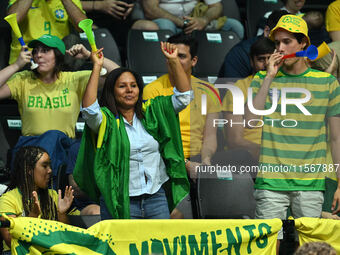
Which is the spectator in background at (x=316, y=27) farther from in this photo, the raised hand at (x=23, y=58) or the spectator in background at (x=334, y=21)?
the raised hand at (x=23, y=58)

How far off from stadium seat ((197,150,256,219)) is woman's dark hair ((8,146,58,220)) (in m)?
1.23

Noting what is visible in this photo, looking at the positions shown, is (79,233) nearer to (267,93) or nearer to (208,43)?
(267,93)

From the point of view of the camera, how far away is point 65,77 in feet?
18.8

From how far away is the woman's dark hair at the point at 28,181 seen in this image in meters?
4.62

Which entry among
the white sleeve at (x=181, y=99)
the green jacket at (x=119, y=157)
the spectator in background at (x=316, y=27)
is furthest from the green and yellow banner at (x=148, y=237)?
the spectator in background at (x=316, y=27)

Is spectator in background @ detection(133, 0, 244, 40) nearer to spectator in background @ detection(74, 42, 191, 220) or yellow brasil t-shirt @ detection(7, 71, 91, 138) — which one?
yellow brasil t-shirt @ detection(7, 71, 91, 138)

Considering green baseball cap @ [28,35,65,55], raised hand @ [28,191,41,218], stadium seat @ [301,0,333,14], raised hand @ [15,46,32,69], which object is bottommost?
raised hand @ [28,191,41,218]

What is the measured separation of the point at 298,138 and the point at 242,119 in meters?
Answer: 0.75

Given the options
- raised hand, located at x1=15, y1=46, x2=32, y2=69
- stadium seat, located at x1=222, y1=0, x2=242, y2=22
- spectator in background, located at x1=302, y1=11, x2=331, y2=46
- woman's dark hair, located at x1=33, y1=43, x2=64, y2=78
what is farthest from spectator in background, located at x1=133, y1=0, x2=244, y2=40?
raised hand, located at x1=15, y1=46, x2=32, y2=69

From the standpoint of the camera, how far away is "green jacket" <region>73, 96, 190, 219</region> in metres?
4.34

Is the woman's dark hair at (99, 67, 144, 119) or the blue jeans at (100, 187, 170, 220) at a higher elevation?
the woman's dark hair at (99, 67, 144, 119)

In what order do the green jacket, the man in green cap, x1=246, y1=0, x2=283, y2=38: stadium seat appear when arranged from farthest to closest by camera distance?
1. x1=246, y1=0, x2=283, y2=38: stadium seat
2. the man in green cap
3. the green jacket

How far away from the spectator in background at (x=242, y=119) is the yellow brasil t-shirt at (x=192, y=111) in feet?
0.45

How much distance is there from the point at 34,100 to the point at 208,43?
2106mm
